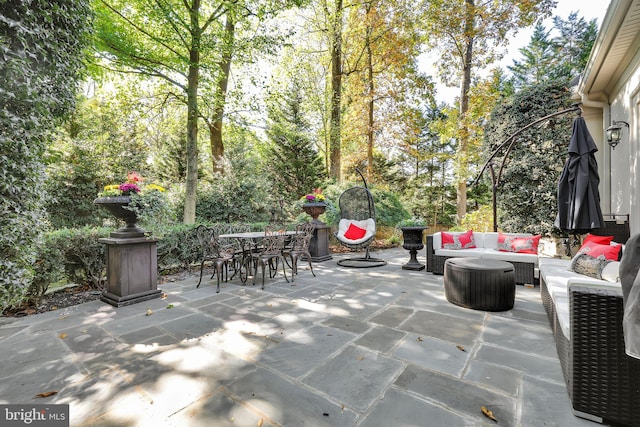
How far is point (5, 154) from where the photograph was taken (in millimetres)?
1760

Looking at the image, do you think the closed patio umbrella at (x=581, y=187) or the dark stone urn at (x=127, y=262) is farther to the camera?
the dark stone urn at (x=127, y=262)

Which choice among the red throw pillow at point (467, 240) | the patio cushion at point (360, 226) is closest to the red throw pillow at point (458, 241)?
the red throw pillow at point (467, 240)

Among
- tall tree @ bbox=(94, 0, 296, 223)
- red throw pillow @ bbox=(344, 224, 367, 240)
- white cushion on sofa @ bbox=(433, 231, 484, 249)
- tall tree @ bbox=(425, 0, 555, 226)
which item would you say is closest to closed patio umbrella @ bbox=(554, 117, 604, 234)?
white cushion on sofa @ bbox=(433, 231, 484, 249)

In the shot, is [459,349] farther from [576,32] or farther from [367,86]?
[576,32]

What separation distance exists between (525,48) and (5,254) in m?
25.1

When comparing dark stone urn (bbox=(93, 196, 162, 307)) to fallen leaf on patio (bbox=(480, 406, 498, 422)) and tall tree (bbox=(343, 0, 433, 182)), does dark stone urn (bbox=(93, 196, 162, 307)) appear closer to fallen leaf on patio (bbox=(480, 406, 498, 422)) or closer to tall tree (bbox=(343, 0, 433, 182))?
fallen leaf on patio (bbox=(480, 406, 498, 422))

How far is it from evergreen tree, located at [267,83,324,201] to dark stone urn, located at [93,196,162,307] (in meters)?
9.20

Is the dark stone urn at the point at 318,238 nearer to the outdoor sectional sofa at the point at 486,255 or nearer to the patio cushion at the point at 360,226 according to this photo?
the patio cushion at the point at 360,226

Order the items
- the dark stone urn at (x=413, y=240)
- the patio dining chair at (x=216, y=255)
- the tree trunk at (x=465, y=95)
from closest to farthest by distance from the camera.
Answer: the patio dining chair at (x=216, y=255), the dark stone urn at (x=413, y=240), the tree trunk at (x=465, y=95)

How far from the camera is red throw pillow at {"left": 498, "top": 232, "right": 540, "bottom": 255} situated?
14.0ft

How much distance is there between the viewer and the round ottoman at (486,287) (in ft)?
9.98

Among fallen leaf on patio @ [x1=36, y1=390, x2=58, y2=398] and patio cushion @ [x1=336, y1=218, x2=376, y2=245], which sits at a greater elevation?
patio cushion @ [x1=336, y1=218, x2=376, y2=245]

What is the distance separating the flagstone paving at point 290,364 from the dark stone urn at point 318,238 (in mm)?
2921

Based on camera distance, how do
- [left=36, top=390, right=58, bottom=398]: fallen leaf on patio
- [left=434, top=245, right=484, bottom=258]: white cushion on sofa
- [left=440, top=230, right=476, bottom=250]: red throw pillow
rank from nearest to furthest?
1. [left=36, top=390, right=58, bottom=398]: fallen leaf on patio
2. [left=434, top=245, right=484, bottom=258]: white cushion on sofa
3. [left=440, top=230, right=476, bottom=250]: red throw pillow
